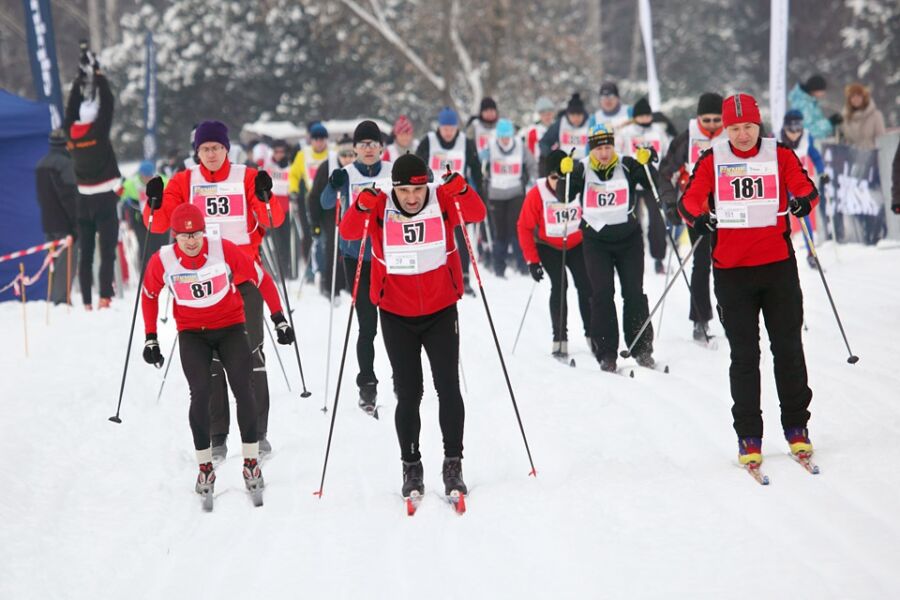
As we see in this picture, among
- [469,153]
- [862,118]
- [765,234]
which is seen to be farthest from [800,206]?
[862,118]

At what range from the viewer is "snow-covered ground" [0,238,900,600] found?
4.77m

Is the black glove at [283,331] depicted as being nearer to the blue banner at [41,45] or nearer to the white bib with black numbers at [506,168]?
the white bib with black numbers at [506,168]

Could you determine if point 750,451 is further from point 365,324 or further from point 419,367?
point 365,324

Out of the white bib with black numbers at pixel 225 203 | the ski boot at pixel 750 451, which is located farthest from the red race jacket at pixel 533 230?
the ski boot at pixel 750 451

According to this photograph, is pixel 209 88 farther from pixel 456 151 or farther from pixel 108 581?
pixel 108 581

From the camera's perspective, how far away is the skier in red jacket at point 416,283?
570 cm

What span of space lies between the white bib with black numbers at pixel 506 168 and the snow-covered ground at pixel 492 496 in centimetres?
468

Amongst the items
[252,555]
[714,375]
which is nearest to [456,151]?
[714,375]

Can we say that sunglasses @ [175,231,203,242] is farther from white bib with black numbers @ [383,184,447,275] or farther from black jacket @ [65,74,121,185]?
black jacket @ [65,74,121,185]

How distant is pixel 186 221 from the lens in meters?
5.95

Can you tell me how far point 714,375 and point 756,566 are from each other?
3.60 metres

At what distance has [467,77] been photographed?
26.9 m

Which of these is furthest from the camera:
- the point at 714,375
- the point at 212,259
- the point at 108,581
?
the point at 714,375

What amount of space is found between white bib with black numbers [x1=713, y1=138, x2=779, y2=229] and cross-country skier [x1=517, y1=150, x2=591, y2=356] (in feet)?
9.72
